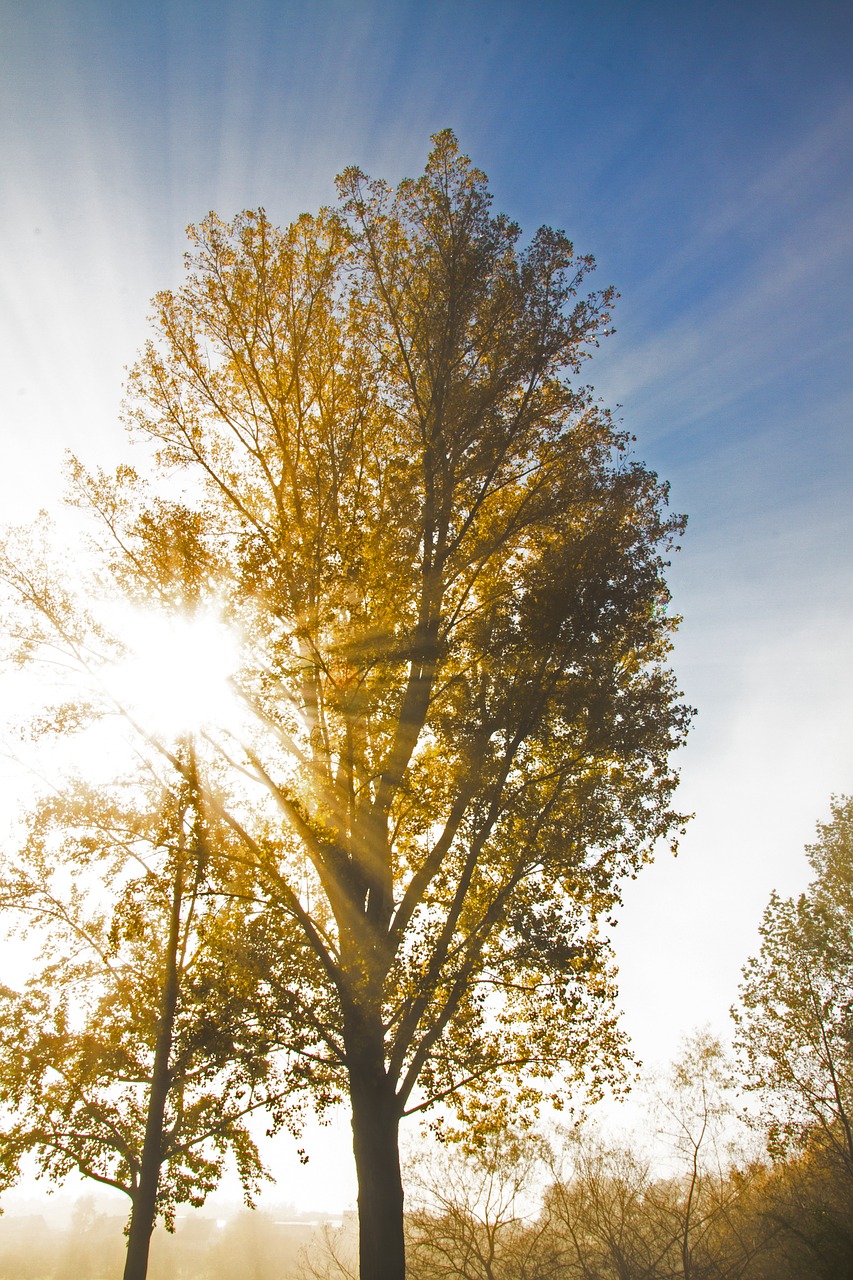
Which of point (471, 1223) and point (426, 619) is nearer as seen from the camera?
point (426, 619)

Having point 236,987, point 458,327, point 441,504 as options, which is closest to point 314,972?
point 236,987

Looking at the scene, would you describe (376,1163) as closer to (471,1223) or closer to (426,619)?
(426,619)

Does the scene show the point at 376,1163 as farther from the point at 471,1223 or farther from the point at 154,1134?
the point at 471,1223

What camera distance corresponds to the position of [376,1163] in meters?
8.21

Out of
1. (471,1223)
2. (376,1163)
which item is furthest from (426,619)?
(471,1223)

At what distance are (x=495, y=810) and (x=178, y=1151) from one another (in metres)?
10.6

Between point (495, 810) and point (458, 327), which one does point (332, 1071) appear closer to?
point (495, 810)

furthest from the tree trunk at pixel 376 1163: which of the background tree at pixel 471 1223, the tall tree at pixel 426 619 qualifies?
the background tree at pixel 471 1223

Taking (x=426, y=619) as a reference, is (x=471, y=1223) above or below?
below

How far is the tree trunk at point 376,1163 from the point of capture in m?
7.75

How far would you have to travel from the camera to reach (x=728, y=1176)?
923 inches

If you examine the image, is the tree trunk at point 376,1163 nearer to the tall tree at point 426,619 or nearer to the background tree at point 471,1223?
the tall tree at point 426,619

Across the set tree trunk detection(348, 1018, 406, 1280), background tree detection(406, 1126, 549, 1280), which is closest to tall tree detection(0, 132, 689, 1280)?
tree trunk detection(348, 1018, 406, 1280)

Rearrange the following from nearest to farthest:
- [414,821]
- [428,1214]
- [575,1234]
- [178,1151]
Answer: [414,821]
[178,1151]
[428,1214]
[575,1234]
